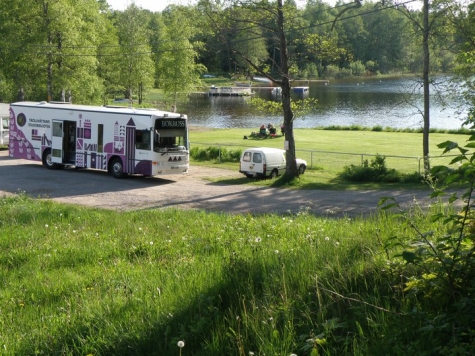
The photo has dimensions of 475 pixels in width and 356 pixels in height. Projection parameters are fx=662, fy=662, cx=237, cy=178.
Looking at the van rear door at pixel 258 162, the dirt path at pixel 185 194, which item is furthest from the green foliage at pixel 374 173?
the van rear door at pixel 258 162

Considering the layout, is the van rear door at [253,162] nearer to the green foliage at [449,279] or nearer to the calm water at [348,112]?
the calm water at [348,112]

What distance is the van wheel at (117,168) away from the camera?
30.7 metres

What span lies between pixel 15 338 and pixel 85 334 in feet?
2.53

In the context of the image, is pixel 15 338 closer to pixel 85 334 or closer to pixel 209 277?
pixel 85 334

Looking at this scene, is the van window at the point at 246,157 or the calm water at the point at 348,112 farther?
the calm water at the point at 348,112

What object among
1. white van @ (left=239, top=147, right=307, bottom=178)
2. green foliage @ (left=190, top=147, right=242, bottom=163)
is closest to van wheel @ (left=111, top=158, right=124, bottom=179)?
white van @ (left=239, top=147, right=307, bottom=178)

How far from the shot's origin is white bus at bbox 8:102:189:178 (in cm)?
2975

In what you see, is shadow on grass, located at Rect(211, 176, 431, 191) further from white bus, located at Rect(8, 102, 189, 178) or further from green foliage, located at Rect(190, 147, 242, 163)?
green foliage, located at Rect(190, 147, 242, 163)

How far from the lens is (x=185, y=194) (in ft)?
86.7

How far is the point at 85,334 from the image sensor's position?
629 centimetres

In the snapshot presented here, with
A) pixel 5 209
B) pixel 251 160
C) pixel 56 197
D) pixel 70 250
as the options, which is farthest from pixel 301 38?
pixel 70 250

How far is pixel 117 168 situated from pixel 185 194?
5.82 meters

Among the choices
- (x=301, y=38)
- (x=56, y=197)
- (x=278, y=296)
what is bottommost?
(x=56, y=197)

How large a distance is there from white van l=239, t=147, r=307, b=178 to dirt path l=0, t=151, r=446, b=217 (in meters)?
1.34
